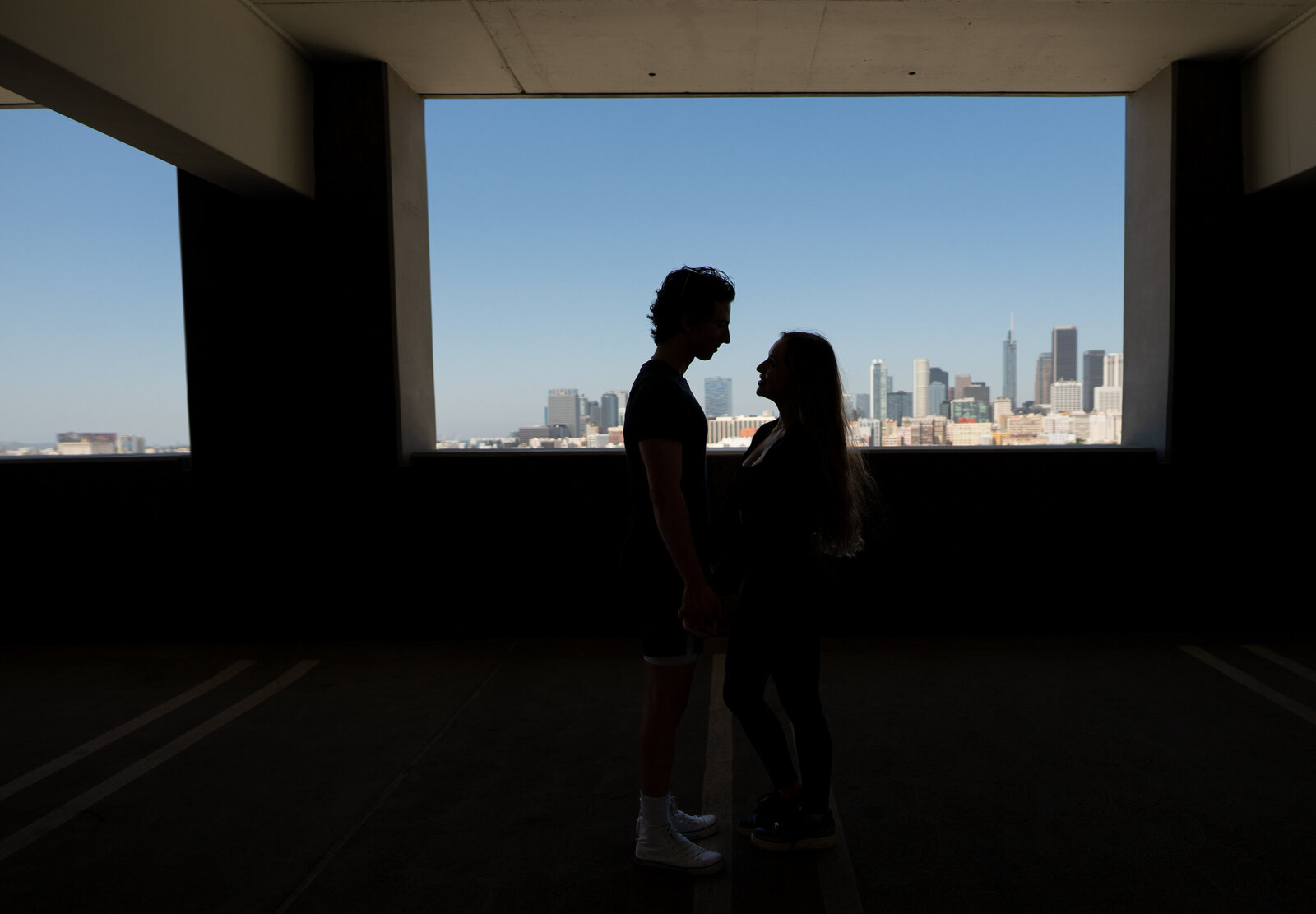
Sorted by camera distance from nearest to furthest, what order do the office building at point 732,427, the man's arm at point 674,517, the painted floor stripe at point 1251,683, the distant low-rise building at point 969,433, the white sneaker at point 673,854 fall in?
the man's arm at point 674,517 → the white sneaker at point 673,854 → the painted floor stripe at point 1251,683 → the office building at point 732,427 → the distant low-rise building at point 969,433

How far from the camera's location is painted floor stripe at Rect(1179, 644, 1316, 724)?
330cm

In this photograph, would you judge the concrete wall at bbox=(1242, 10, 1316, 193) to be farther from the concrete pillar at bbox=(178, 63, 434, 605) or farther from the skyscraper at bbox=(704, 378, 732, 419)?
the concrete pillar at bbox=(178, 63, 434, 605)

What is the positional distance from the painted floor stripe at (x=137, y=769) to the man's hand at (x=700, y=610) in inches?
85.3

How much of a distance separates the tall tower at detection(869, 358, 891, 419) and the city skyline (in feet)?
0.21

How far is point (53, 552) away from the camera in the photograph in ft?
15.9

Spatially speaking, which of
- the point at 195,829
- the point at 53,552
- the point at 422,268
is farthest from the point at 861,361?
the point at 53,552

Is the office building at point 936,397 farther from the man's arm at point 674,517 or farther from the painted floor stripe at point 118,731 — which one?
the painted floor stripe at point 118,731

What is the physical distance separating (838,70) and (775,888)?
13.7 feet

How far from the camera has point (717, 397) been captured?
4.93m

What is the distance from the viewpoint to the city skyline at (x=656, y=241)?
4961 mm

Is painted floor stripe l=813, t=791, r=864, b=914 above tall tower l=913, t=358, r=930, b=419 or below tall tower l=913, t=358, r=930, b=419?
below

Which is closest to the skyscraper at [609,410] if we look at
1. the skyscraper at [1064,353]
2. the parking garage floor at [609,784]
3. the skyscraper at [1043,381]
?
the parking garage floor at [609,784]

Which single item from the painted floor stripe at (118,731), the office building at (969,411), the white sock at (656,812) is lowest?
the painted floor stripe at (118,731)

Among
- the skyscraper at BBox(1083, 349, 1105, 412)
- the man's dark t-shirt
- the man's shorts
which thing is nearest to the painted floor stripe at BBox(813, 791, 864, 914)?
the man's shorts
